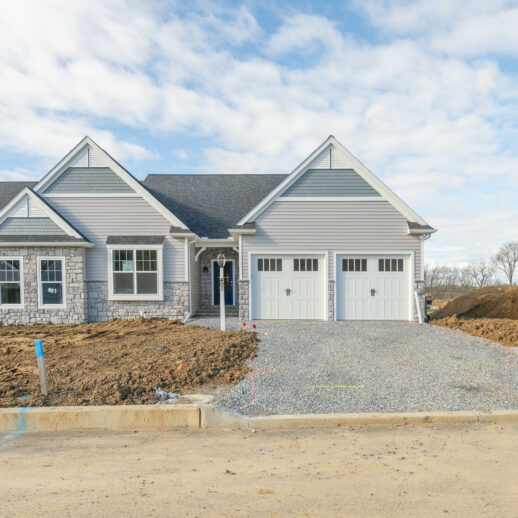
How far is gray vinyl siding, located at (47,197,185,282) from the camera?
13.6 meters

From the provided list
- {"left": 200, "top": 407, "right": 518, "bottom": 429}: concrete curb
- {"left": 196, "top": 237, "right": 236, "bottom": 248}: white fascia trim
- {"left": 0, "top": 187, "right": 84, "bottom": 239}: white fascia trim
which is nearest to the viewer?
{"left": 200, "top": 407, "right": 518, "bottom": 429}: concrete curb

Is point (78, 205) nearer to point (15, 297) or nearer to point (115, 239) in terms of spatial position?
point (115, 239)

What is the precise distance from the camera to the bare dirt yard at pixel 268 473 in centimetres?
323

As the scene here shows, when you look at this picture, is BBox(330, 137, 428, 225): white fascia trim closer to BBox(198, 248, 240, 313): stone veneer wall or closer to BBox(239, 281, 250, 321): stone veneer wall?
BBox(239, 281, 250, 321): stone veneer wall

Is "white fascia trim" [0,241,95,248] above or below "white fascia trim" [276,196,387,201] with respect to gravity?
below

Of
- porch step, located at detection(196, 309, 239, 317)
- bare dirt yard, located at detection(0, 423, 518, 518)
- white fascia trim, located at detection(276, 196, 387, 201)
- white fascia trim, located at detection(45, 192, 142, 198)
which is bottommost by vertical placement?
bare dirt yard, located at detection(0, 423, 518, 518)

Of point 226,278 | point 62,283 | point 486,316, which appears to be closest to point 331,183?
point 226,278

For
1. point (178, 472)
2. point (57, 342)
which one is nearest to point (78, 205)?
point (57, 342)

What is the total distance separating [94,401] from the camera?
538cm

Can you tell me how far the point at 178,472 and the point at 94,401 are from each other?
7.06 ft

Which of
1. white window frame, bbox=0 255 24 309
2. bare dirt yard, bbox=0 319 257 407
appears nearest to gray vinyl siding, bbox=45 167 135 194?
white window frame, bbox=0 255 24 309

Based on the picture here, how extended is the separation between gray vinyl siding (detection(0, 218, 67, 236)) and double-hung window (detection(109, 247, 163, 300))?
2025 millimetres

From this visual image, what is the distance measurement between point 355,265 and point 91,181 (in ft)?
31.6

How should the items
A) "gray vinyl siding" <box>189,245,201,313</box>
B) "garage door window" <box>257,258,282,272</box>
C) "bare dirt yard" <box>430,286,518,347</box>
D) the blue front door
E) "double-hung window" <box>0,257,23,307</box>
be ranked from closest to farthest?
1. "bare dirt yard" <box>430,286,518,347</box>
2. "garage door window" <box>257,258,282,272</box>
3. "double-hung window" <box>0,257,23,307</box>
4. "gray vinyl siding" <box>189,245,201,313</box>
5. the blue front door
